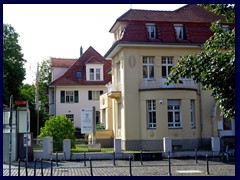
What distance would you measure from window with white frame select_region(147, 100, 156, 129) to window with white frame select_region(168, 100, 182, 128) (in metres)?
1.10

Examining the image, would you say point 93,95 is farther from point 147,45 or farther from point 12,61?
point 147,45

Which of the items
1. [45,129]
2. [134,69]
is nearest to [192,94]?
[134,69]

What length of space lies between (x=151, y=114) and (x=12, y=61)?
24.0 metres

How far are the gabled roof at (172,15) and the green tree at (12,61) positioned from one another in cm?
1917

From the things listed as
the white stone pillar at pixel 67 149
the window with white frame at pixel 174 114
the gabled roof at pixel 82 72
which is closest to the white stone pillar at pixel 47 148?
the white stone pillar at pixel 67 149

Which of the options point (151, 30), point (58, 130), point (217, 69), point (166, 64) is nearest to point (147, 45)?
point (151, 30)

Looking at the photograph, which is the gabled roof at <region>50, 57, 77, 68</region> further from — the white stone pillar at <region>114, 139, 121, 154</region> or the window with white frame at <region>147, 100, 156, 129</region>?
the white stone pillar at <region>114, 139, 121, 154</region>

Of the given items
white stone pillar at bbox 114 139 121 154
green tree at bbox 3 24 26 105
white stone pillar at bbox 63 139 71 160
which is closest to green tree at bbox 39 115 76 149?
white stone pillar at bbox 63 139 71 160

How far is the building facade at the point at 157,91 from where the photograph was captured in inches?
1165

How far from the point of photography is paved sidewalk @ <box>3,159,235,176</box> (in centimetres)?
1781

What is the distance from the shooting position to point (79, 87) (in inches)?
2061

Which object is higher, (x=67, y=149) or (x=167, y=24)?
(x=167, y=24)

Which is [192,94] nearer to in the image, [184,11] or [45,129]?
[184,11]

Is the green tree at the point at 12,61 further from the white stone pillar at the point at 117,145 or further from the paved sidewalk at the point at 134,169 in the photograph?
the paved sidewalk at the point at 134,169
